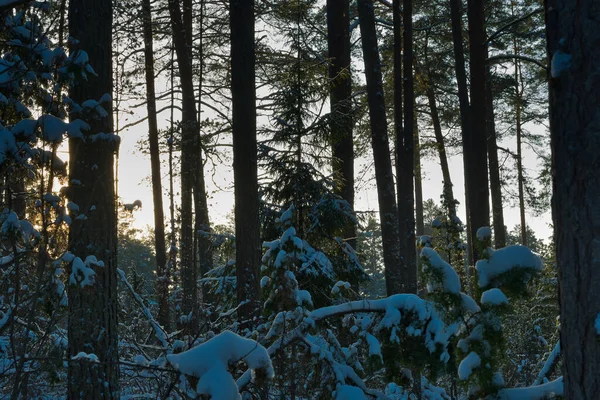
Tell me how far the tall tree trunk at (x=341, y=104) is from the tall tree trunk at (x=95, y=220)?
5098mm

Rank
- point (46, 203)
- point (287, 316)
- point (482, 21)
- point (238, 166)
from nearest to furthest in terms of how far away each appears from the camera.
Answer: point (287, 316), point (46, 203), point (238, 166), point (482, 21)

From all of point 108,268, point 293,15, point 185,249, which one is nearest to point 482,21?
point 293,15

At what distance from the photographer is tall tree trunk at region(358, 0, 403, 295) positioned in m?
12.1

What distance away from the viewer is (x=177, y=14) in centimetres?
1411

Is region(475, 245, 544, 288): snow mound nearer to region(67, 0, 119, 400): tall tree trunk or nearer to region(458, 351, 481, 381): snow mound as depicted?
region(458, 351, 481, 381): snow mound

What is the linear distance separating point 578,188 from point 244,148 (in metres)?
5.67

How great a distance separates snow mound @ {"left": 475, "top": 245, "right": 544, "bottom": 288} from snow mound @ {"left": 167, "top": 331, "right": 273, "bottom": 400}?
1.32 metres

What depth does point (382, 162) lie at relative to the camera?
12469mm

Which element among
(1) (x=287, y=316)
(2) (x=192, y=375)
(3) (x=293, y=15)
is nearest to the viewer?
(2) (x=192, y=375)

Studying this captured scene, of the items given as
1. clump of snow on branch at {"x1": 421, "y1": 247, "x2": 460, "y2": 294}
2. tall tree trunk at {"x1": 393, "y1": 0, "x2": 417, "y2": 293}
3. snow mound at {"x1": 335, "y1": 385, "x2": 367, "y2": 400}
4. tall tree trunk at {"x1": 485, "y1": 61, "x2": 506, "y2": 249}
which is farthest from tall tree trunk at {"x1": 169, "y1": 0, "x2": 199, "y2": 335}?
clump of snow on branch at {"x1": 421, "y1": 247, "x2": 460, "y2": 294}

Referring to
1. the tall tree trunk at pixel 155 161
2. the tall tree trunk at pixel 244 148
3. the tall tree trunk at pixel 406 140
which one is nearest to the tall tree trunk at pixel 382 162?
the tall tree trunk at pixel 406 140

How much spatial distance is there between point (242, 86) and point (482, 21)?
6.37m

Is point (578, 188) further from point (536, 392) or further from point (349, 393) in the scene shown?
point (349, 393)

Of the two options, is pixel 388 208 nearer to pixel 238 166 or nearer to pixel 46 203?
pixel 238 166
